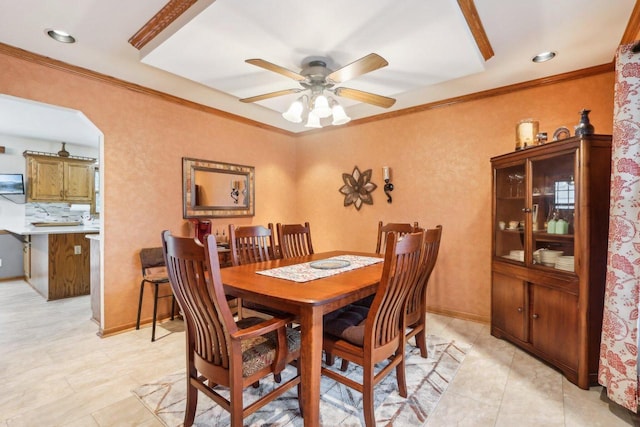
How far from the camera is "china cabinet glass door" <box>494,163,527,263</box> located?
103 inches

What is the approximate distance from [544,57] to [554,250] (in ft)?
5.12

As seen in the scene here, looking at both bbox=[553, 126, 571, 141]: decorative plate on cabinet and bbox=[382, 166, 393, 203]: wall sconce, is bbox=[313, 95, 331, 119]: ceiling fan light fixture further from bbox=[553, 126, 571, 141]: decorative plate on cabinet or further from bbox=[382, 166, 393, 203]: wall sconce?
bbox=[553, 126, 571, 141]: decorative plate on cabinet

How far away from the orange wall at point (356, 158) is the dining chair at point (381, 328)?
1.76m

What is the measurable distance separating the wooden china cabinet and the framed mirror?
289 centimetres

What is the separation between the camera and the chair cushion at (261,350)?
4.56ft

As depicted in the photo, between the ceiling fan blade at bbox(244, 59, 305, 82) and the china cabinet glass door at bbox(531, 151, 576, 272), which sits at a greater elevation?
the ceiling fan blade at bbox(244, 59, 305, 82)

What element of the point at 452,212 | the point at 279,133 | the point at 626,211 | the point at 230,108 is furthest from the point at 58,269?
the point at 626,211

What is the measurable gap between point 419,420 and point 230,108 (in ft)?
11.8

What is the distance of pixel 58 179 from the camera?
A: 17.1 ft

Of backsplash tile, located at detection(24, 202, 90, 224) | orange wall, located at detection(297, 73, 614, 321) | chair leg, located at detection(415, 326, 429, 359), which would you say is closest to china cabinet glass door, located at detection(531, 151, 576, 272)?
orange wall, located at detection(297, 73, 614, 321)

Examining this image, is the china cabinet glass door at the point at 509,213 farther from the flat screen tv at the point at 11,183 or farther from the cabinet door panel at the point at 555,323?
the flat screen tv at the point at 11,183

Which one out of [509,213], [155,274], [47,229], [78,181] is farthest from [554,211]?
[78,181]

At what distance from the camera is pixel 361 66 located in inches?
74.1

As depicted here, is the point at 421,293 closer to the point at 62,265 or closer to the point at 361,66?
the point at 361,66
